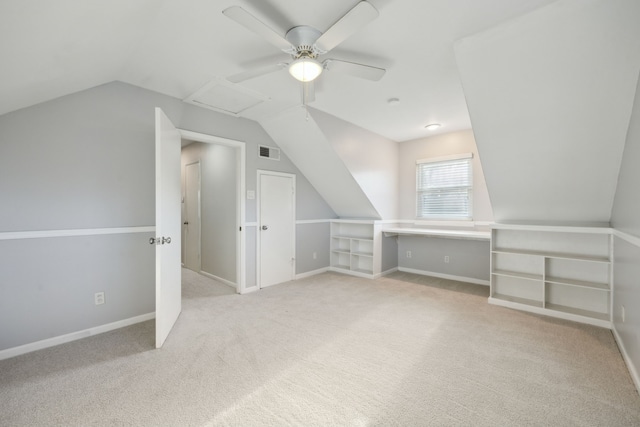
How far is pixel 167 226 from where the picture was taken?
8.29 ft

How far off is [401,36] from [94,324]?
149 inches

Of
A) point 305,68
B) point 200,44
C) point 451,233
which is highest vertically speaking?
point 200,44

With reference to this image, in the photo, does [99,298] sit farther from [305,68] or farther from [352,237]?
[352,237]

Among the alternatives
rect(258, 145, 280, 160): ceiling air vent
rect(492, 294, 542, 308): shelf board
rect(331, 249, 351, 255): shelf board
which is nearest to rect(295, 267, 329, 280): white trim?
rect(331, 249, 351, 255): shelf board

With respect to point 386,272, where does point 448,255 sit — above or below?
above

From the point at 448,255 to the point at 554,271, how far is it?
1485 mm

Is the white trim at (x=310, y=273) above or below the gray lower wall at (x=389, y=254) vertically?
below

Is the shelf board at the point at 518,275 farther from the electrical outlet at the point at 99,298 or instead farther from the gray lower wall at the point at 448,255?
the electrical outlet at the point at 99,298

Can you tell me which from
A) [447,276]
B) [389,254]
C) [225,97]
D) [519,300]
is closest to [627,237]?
[519,300]

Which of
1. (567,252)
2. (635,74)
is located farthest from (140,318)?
(567,252)

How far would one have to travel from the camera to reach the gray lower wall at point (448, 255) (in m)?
4.29

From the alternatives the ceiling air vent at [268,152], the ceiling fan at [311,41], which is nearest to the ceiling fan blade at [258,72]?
the ceiling fan at [311,41]

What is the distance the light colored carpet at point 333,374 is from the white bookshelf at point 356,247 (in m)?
1.64

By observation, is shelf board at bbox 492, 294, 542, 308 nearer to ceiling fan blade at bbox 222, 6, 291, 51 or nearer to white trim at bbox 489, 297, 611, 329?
white trim at bbox 489, 297, 611, 329
